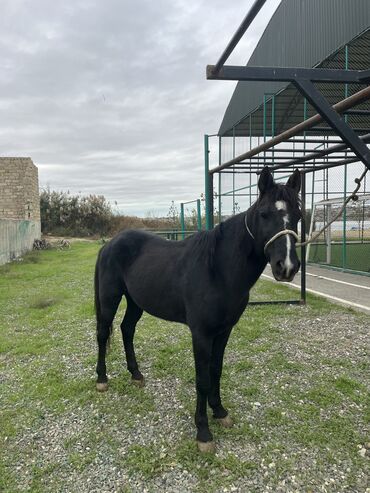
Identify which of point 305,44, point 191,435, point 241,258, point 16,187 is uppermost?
point 305,44

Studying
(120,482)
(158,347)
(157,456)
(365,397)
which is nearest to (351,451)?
(365,397)

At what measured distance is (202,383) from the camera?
91.7 inches

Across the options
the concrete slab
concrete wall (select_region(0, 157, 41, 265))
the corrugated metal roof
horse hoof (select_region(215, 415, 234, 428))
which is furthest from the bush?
horse hoof (select_region(215, 415, 234, 428))

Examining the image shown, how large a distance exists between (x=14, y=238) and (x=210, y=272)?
1380 cm

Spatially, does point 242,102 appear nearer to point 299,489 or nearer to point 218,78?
point 218,78

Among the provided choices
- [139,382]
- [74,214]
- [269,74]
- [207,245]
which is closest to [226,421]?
[139,382]

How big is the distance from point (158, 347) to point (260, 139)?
42.0 ft

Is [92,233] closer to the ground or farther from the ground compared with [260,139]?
closer to the ground

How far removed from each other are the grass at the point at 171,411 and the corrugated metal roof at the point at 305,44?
7.81 m

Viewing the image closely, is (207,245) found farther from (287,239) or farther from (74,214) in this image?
(74,214)

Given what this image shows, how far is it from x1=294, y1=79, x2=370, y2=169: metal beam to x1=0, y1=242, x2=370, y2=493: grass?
1.90 metres

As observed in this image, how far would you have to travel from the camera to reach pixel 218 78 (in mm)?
2111

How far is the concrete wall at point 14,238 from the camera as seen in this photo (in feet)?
40.5

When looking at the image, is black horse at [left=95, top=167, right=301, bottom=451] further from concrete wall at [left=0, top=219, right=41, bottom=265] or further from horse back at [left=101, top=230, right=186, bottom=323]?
concrete wall at [left=0, top=219, right=41, bottom=265]
